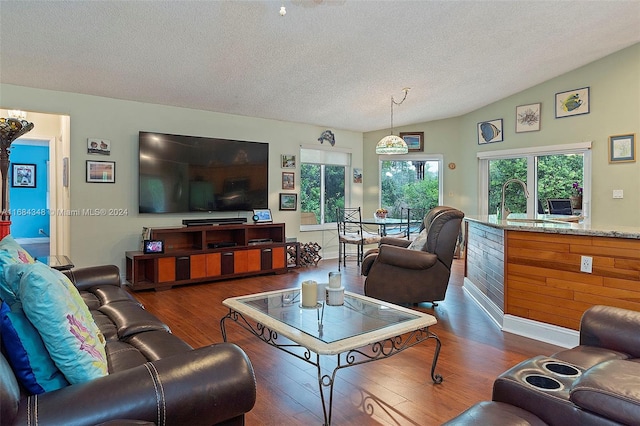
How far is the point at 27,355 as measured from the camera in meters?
1.19

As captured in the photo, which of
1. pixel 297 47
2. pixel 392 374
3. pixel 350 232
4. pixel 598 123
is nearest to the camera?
pixel 392 374

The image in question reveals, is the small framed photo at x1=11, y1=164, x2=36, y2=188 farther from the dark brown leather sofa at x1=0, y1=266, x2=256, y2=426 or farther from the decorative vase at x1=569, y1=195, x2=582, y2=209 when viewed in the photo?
the decorative vase at x1=569, y1=195, x2=582, y2=209

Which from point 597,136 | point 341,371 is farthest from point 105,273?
point 597,136

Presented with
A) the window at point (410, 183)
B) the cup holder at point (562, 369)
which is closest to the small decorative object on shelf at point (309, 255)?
the window at point (410, 183)

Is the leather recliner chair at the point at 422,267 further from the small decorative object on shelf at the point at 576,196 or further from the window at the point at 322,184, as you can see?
the window at the point at 322,184

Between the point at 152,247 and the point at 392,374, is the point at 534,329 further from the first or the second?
the point at 152,247

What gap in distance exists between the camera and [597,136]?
5.16 metres

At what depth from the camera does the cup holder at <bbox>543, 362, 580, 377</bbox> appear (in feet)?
4.81

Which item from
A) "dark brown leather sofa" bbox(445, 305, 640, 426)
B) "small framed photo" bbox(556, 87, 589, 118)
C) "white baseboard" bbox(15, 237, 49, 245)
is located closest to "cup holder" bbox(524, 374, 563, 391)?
"dark brown leather sofa" bbox(445, 305, 640, 426)

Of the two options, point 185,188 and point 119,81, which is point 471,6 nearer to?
point 119,81

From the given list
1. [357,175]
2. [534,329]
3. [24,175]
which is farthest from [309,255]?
[24,175]

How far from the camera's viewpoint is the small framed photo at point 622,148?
4.83 m

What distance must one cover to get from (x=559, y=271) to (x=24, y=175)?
9.78m

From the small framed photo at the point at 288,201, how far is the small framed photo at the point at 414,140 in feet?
7.87
